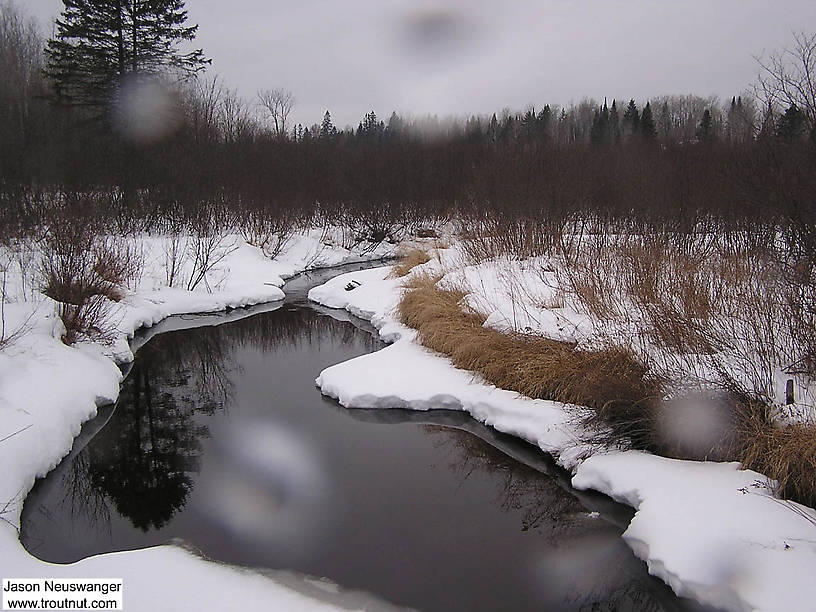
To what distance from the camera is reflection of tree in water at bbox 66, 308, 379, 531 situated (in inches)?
258

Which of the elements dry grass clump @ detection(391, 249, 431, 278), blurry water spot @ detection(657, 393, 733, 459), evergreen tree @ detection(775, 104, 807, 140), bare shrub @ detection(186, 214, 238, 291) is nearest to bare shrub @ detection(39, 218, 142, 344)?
bare shrub @ detection(186, 214, 238, 291)

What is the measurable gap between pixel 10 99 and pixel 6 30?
41.6 feet

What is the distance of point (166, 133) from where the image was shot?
2581 centimetres

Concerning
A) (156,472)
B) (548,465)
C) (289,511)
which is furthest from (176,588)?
(548,465)

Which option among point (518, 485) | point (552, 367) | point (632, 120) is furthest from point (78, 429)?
point (632, 120)

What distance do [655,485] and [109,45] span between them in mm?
25958

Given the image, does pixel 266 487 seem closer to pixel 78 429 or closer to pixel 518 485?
pixel 518 485

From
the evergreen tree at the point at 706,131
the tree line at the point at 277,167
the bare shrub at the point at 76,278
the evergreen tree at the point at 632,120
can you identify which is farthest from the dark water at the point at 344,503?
the evergreen tree at the point at 632,120

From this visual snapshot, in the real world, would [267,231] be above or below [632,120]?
below

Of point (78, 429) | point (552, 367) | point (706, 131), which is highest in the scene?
point (706, 131)

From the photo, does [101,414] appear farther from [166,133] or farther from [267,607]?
[166,133]

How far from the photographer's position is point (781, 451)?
5391 mm

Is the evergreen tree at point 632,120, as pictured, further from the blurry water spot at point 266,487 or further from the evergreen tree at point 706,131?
the blurry water spot at point 266,487

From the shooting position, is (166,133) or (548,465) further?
(166,133)
